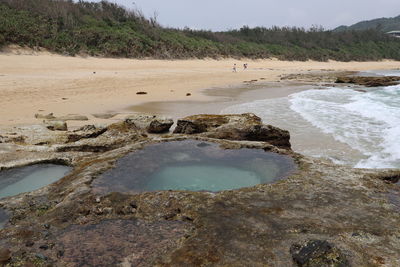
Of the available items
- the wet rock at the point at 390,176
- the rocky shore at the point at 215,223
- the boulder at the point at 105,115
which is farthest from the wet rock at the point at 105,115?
the wet rock at the point at 390,176

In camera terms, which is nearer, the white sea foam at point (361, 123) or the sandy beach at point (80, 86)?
the white sea foam at point (361, 123)

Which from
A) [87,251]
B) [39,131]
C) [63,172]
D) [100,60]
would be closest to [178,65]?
[100,60]

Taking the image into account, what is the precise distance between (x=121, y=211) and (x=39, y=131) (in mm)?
4409

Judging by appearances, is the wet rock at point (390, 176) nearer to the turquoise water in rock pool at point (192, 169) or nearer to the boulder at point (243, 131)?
the turquoise water in rock pool at point (192, 169)

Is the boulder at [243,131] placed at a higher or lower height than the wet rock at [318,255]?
higher

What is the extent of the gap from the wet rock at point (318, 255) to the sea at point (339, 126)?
4.35 m

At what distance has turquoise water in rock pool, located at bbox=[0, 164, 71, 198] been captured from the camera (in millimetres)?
4211

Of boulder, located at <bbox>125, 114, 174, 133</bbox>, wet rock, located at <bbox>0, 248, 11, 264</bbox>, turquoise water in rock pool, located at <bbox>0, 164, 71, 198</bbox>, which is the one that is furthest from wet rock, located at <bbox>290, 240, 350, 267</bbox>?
boulder, located at <bbox>125, 114, 174, 133</bbox>

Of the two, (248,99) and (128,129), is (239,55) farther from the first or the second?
(128,129)

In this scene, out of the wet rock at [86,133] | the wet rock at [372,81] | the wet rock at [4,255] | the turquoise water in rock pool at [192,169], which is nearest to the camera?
the wet rock at [4,255]

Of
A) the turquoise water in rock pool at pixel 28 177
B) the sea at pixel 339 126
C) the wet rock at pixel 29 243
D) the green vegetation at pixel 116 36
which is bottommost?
the sea at pixel 339 126

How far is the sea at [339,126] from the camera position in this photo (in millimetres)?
6997

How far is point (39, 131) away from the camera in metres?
6.73

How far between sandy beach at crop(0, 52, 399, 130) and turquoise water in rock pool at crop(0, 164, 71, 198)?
4.22 m
